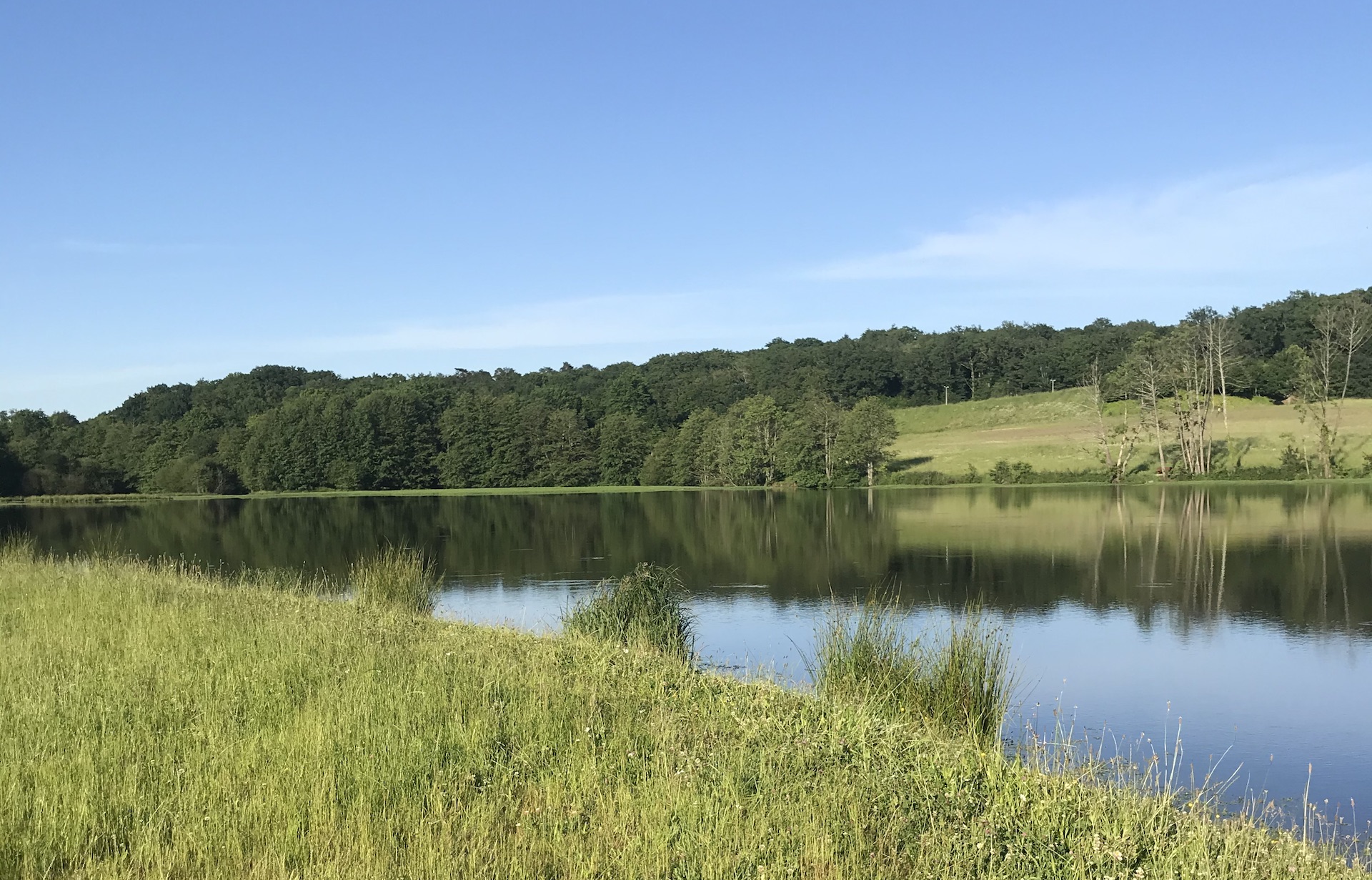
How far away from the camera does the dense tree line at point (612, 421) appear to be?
80.8 meters

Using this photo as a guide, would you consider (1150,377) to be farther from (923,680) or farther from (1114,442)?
(923,680)

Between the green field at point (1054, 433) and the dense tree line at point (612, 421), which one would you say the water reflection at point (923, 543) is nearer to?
the green field at point (1054, 433)

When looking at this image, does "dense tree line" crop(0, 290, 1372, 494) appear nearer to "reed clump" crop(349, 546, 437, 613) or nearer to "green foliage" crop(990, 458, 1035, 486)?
"green foliage" crop(990, 458, 1035, 486)

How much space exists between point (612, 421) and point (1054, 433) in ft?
122

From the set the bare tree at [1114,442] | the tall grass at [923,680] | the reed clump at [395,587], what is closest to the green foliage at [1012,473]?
the bare tree at [1114,442]

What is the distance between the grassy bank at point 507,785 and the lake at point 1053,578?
364cm

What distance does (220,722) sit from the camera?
674 centimetres

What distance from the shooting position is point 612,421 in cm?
9238

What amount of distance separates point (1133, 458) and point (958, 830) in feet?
229

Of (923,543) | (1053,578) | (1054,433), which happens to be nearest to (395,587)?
(1053,578)

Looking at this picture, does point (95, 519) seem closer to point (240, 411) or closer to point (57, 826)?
point (57, 826)

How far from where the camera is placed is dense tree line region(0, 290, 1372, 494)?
80750mm

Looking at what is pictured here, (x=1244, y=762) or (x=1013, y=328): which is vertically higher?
(x=1013, y=328)

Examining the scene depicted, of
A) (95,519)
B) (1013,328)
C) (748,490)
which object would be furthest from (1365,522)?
(1013,328)
